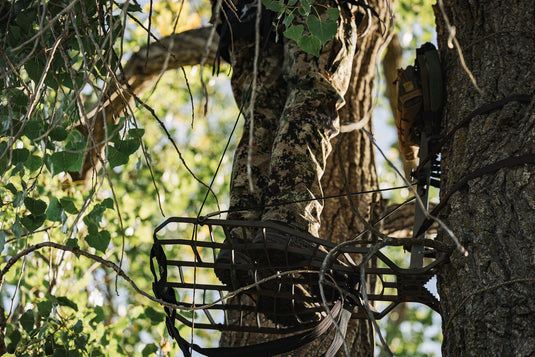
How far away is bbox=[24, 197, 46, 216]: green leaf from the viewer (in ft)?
7.78

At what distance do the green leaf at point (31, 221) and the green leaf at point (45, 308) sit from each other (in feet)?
1.31

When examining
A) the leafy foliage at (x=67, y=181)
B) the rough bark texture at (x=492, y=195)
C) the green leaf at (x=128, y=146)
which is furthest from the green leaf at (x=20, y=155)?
the rough bark texture at (x=492, y=195)

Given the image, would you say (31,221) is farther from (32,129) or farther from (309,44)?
(309,44)

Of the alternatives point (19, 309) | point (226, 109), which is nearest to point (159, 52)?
point (19, 309)

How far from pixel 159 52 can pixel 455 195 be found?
284 cm

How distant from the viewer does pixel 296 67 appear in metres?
2.42

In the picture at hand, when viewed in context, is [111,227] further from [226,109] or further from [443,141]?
[226,109]

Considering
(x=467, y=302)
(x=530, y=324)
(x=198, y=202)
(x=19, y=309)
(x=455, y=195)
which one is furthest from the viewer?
(x=198, y=202)

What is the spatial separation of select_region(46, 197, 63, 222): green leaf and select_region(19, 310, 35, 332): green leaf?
0.64 metres

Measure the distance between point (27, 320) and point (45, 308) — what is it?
0.24 meters

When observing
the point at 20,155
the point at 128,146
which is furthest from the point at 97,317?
the point at 128,146

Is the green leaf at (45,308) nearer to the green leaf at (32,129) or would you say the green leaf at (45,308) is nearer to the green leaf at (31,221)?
the green leaf at (31,221)

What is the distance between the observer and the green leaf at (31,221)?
2.38 metres

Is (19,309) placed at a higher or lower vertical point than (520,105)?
lower
